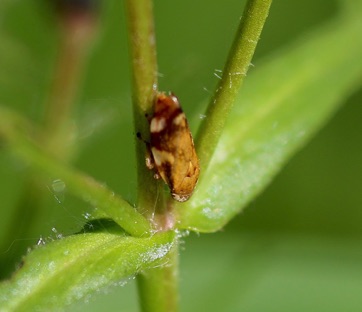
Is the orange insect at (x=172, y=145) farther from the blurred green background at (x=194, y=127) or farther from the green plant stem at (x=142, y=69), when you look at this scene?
the blurred green background at (x=194, y=127)

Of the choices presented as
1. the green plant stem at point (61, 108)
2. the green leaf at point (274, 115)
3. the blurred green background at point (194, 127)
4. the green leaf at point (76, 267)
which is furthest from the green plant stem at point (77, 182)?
the green plant stem at point (61, 108)

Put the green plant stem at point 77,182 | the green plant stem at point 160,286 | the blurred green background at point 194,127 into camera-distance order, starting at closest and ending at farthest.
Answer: the green plant stem at point 77,182
the green plant stem at point 160,286
the blurred green background at point 194,127

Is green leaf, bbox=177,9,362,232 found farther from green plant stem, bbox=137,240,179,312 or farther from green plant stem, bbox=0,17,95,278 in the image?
green plant stem, bbox=0,17,95,278

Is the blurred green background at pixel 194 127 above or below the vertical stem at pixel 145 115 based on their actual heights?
below

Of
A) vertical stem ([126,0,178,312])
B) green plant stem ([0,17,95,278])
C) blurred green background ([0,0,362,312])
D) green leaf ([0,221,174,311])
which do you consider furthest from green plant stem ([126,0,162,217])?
green plant stem ([0,17,95,278])

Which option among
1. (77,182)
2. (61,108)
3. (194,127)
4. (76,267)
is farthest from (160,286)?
(61,108)

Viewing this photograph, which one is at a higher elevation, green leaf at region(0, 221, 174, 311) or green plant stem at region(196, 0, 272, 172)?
green plant stem at region(196, 0, 272, 172)

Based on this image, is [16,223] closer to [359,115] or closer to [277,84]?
[277,84]
